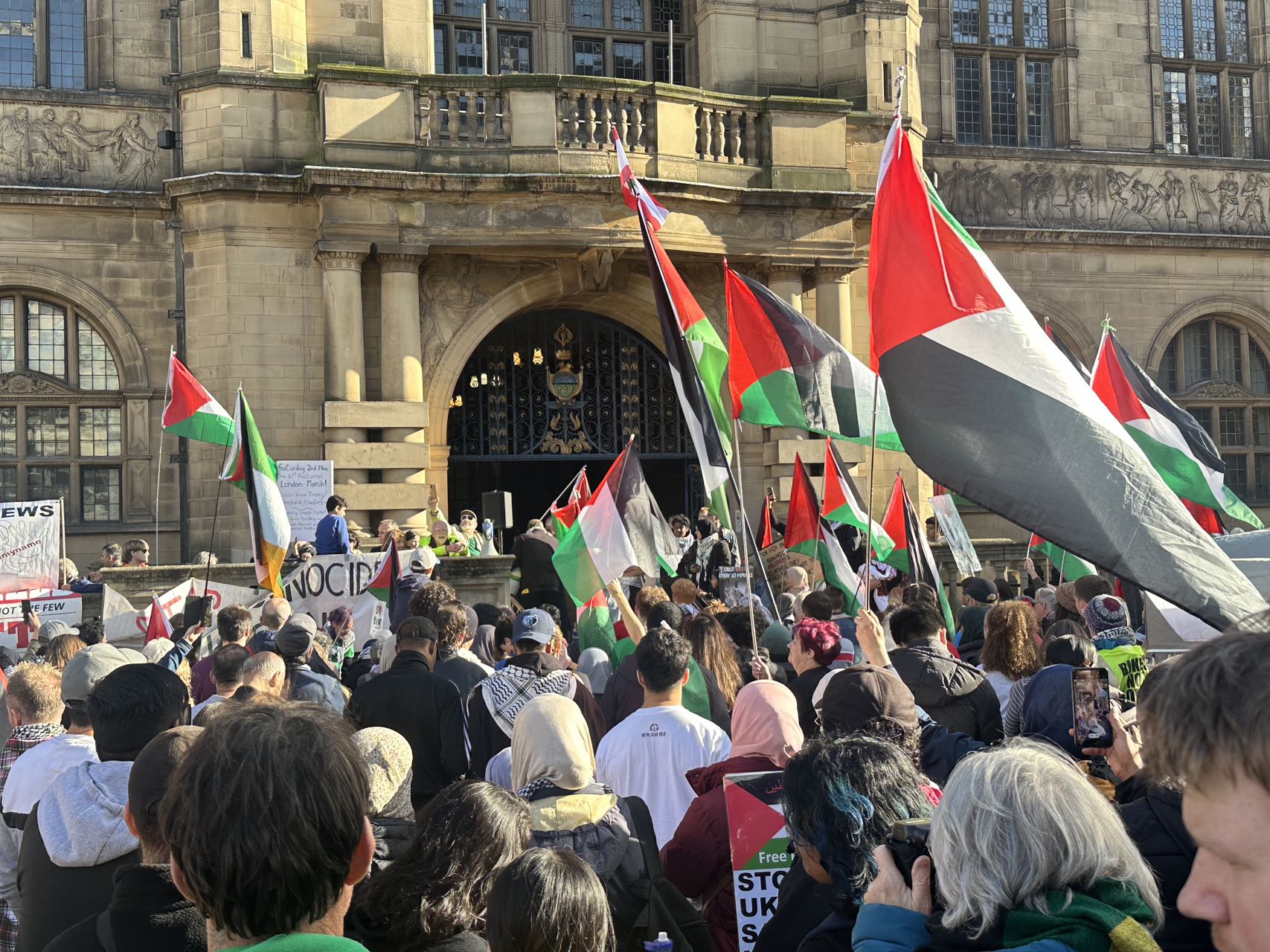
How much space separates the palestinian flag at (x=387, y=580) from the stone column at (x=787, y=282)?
27.3 feet

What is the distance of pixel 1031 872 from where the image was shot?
8.87 ft

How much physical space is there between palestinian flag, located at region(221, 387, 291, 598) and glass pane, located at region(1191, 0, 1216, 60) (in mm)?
19246

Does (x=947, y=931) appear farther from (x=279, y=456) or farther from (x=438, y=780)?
(x=279, y=456)

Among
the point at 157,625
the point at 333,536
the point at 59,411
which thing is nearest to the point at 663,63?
the point at 59,411

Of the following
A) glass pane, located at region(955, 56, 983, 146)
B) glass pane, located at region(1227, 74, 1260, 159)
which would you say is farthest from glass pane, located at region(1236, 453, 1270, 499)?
glass pane, located at region(955, 56, 983, 146)

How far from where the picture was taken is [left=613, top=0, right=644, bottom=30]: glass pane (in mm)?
21031

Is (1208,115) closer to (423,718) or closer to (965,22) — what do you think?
(965,22)

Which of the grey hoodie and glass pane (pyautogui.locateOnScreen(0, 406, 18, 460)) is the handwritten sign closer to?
glass pane (pyautogui.locateOnScreen(0, 406, 18, 460))

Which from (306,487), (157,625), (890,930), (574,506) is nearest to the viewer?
(890,930)

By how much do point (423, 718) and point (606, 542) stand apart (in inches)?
129

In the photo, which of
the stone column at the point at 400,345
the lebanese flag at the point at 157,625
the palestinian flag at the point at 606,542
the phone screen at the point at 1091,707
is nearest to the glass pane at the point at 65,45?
the stone column at the point at 400,345

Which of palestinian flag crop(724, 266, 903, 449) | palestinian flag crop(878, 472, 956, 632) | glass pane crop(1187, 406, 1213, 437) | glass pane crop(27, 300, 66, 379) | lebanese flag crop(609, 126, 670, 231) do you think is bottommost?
palestinian flag crop(878, 472, 956, 632)

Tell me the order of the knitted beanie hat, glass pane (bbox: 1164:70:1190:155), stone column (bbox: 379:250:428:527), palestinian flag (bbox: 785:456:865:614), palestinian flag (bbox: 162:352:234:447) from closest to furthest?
1. the knitted beanie hat
2. palestinian flag (bbox: 785:456:865:614)
3. palestinian flag (bbox: 162:352:234:447)
4. stone column (bbox: 379:250:428:527)
5. glass pane (bbox: 1164:70:1190:155)

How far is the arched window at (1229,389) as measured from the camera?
2400cm
